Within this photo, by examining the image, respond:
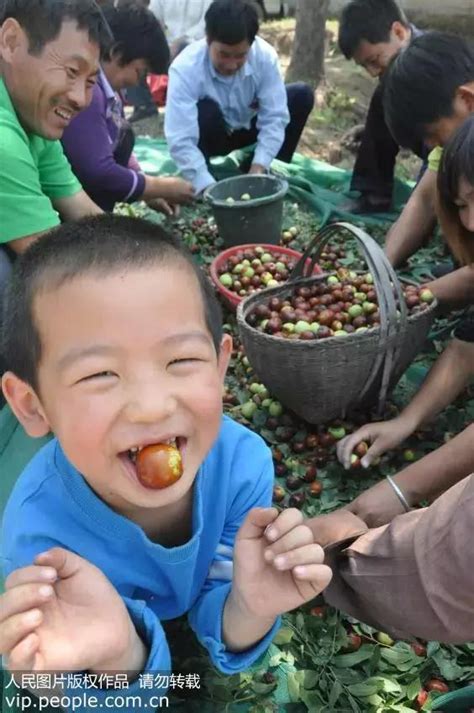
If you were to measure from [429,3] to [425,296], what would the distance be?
784cm

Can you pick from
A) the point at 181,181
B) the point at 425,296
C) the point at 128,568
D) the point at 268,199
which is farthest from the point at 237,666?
the point at 181,181

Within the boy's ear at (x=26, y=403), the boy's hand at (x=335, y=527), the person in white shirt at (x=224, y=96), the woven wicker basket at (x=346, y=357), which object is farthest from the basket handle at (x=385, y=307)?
the person in white shirt at (x=224, y=96)

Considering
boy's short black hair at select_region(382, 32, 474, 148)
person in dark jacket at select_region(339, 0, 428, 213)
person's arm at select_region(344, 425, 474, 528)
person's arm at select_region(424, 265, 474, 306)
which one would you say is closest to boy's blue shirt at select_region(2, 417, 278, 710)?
person's arm at select_region(344, 425, 474, 528)

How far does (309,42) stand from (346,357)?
18.9 feet

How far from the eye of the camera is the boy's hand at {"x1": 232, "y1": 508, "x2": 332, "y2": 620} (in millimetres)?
1060

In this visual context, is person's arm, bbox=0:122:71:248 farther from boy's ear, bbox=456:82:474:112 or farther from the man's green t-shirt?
boy's ear, bbox=456:82:474:112

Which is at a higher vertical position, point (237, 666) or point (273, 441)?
point (237, 666)

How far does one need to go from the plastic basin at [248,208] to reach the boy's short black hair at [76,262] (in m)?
2.14

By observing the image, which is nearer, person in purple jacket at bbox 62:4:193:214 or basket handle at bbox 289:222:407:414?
basket handle at bbox 289:222:407:414

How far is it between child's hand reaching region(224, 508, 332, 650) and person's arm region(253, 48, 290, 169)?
3.44 m

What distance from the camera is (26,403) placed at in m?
1.15

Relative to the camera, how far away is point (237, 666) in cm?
129

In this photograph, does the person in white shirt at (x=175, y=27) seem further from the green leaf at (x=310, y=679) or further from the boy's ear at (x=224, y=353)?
the green leaf at (x=310, y=679)

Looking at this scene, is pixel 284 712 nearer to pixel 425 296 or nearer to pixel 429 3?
pixel 425 296
